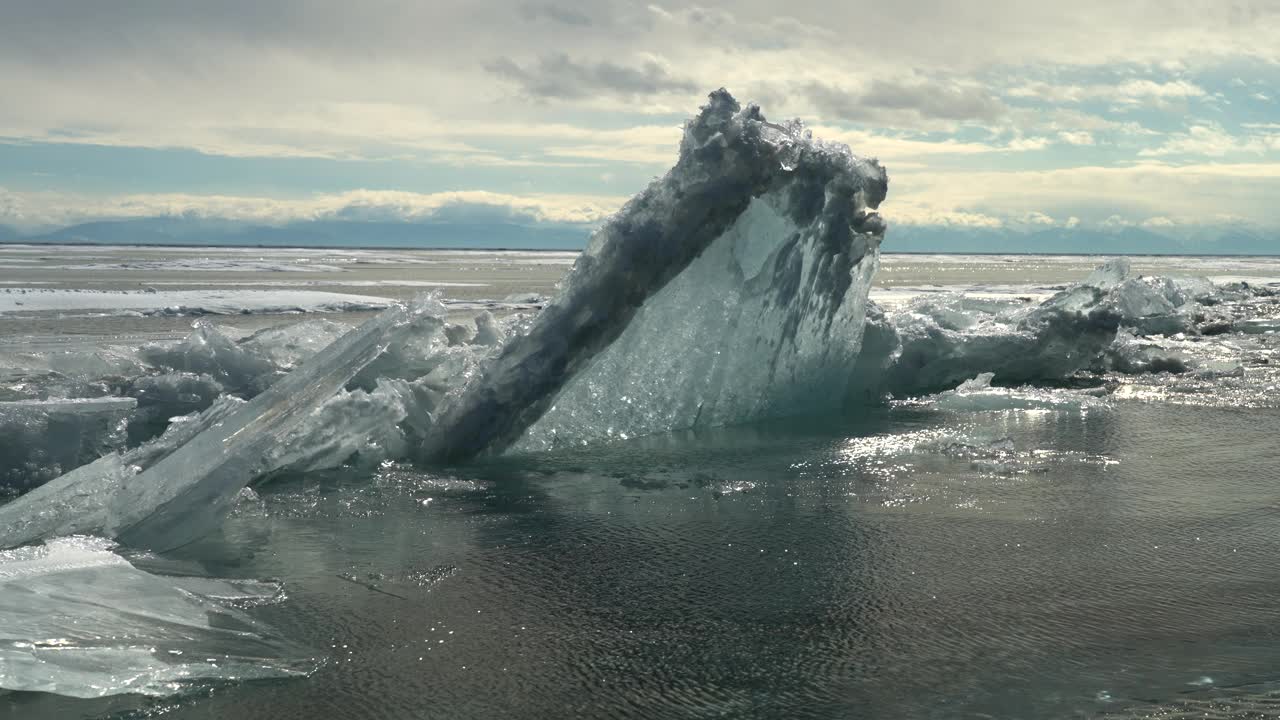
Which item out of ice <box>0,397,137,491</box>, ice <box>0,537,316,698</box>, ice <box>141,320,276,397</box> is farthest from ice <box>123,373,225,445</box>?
ice <box>0,537,316,698</box>

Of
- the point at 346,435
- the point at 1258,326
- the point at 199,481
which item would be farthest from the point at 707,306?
the point at 1258,326

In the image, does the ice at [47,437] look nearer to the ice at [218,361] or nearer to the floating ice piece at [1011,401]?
the ice at [218,361]

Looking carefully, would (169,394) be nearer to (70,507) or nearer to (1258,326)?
(70,507)

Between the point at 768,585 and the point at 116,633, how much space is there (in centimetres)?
283

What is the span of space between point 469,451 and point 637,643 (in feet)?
13.1

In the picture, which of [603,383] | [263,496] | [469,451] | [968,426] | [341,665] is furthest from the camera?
[968,426]

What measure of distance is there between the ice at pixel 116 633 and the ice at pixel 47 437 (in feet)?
8.90

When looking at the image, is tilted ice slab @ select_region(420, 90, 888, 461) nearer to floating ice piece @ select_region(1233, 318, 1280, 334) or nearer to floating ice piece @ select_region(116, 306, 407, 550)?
floating ice piece @ select_region(116, 306, 407, 550)

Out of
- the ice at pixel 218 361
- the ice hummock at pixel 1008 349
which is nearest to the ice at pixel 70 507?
the ice at pixel 218 361

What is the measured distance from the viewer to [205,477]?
5910 mm

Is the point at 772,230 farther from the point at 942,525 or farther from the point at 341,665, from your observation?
the point at 341,665

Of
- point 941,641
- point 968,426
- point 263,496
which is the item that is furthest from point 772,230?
point 941,641

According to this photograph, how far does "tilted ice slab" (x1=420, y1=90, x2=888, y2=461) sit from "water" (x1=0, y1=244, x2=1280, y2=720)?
596mm

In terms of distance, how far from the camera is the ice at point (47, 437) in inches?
286
